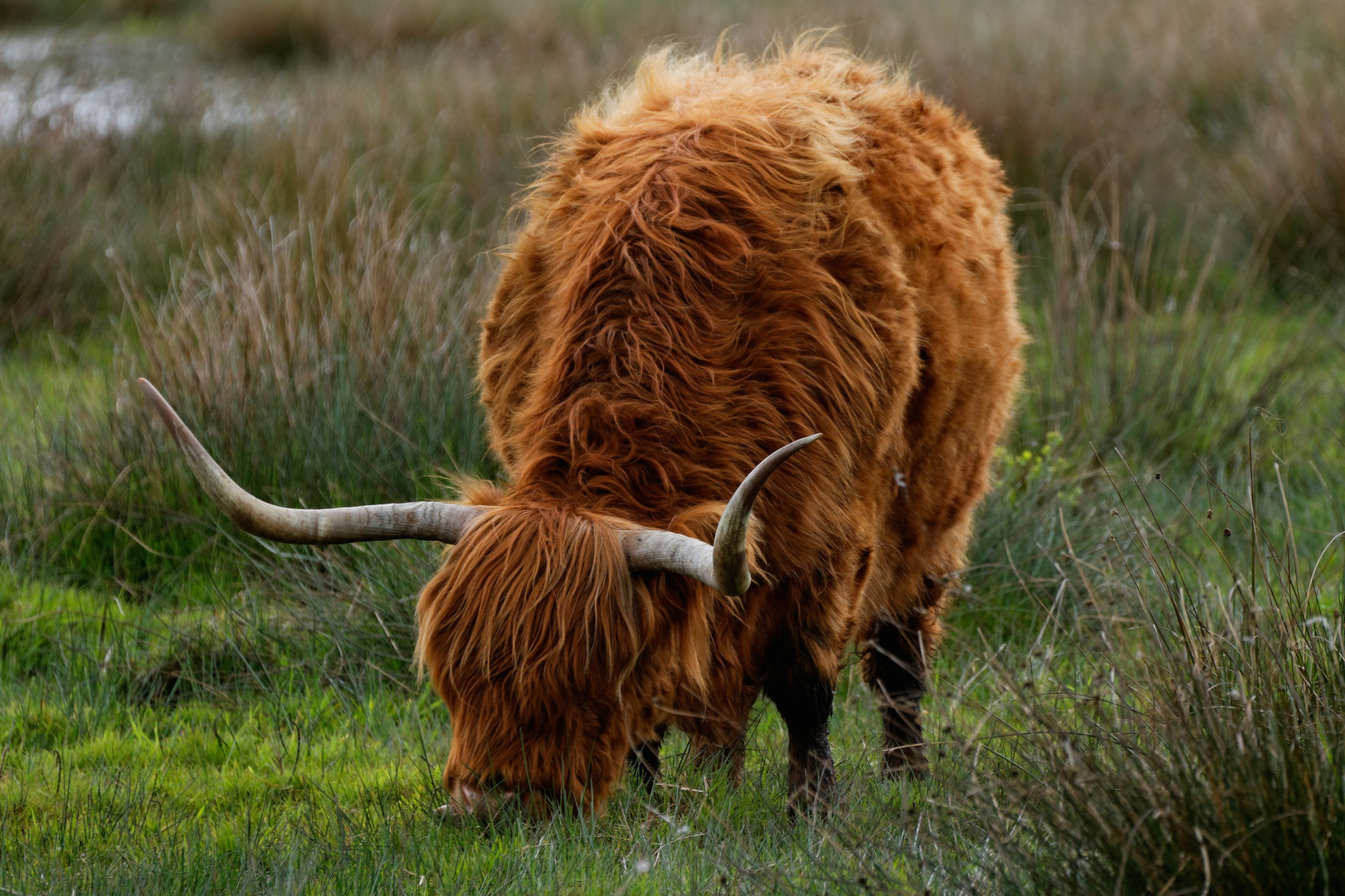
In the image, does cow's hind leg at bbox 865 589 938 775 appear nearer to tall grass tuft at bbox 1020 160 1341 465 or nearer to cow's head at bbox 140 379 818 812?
cow's head at bbox 140 379 818 812

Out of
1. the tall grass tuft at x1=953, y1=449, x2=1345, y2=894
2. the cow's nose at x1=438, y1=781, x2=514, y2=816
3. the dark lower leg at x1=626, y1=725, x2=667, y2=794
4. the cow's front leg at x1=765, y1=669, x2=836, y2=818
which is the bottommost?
the dark lower leg at x1=626, y1=725, x2=667, y2=794

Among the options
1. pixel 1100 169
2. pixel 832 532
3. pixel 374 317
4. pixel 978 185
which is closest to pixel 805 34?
pixel 978 185

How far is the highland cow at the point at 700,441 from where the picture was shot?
278cm

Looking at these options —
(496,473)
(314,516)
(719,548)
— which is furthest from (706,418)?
(496,473)

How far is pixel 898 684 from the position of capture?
14.1 ft

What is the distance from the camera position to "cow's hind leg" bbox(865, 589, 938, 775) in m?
3.99

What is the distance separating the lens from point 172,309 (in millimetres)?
6254

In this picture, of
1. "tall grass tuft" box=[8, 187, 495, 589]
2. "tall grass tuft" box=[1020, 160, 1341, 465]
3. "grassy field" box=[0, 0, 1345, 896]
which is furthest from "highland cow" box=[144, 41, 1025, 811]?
"tall grass tuft" box=[1020, 160, 1341, 465]

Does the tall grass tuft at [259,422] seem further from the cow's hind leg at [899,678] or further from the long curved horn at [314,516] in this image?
the long curved horn at [314,516]

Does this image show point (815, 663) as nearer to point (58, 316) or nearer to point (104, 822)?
point (104, 822)

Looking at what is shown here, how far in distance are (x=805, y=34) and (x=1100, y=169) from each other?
4593mm

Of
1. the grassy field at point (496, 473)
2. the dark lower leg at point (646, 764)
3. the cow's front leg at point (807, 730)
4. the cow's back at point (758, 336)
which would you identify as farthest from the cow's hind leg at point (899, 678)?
the dark lower leg at point (646, 764)

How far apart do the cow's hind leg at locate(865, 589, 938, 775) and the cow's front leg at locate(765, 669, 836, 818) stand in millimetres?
524

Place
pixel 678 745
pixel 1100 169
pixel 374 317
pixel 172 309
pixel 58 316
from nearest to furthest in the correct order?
pixel 678 745 → pixel 374 317 → pixel 172 309 → pixel 58 316 → pixel 1100 169
